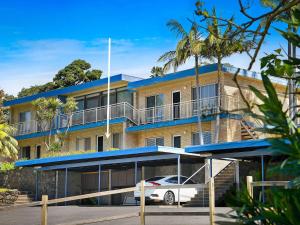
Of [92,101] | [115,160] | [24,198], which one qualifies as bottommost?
[24,198]

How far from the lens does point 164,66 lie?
31922 mm

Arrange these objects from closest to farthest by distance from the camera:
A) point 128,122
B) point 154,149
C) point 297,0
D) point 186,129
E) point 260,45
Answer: point 297,0
point 260,45
point 154,149
point 186,129
point 128,122

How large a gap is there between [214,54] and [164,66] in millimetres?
2957

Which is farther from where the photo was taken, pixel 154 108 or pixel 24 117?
pixel 24 117

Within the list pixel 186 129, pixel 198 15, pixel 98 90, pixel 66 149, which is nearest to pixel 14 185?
pixel 66 149

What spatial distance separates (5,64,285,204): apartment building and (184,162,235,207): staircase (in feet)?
5.00

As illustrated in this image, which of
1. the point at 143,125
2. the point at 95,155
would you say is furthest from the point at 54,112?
the point at 95,155

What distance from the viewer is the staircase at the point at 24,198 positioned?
3356 cm

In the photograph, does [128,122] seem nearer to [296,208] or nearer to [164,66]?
[164,66]

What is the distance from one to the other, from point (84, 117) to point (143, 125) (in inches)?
246

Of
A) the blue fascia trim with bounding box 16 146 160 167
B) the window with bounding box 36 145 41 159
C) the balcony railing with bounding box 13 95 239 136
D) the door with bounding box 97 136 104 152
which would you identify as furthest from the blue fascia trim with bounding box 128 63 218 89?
the window with bounding box 36 145 41 159

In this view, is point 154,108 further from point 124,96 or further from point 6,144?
point 6,144

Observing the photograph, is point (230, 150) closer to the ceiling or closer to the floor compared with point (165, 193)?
closer to the ceiling

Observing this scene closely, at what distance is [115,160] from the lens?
2923cm
